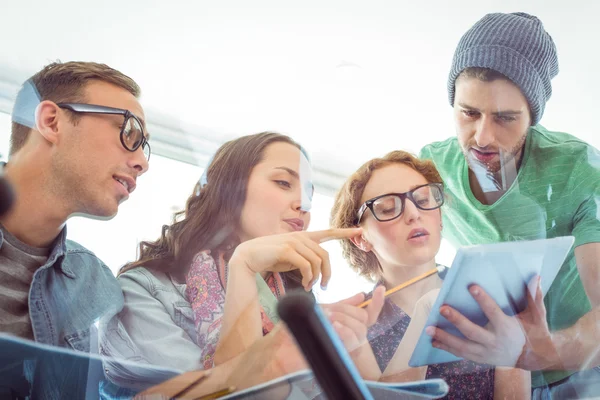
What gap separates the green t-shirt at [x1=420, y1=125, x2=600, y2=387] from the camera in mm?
621

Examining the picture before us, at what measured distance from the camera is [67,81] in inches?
22.9

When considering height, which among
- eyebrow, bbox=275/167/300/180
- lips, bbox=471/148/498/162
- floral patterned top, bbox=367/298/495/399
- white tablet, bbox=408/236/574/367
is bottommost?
floral patterned top, bbox=367/298/495/399

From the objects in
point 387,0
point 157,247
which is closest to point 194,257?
point 157,247

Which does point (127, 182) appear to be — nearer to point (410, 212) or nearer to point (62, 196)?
point (62, 196)

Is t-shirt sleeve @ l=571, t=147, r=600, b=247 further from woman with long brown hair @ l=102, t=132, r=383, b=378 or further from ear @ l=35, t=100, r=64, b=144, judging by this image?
ear @ l=35, t=100, r=64, b=144

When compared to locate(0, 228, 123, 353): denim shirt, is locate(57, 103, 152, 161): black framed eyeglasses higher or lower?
higher

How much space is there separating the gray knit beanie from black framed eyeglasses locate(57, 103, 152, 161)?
319 mm

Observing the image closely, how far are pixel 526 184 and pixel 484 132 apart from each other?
8cm

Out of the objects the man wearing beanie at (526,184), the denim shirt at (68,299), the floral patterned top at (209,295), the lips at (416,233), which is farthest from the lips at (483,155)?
the denim shirt at (68,299)

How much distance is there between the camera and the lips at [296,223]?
543mm

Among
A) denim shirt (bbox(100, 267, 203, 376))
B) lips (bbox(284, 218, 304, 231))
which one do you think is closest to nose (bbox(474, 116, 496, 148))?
lips (bbox(284, 218, 304, 231))

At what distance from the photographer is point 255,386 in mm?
494

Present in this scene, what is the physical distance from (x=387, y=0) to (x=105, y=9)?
0.30 meters

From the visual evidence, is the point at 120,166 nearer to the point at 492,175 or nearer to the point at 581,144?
the point at 492,175
